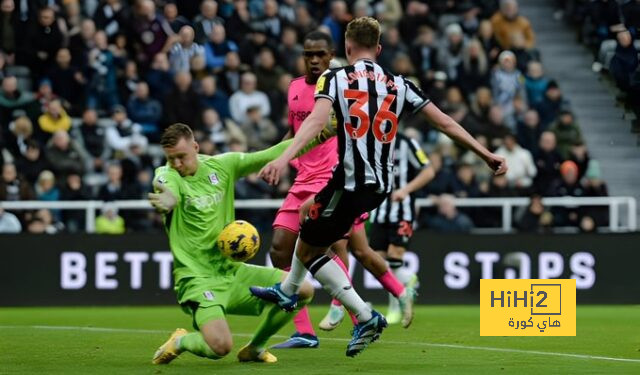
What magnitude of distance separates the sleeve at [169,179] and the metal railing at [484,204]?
839cm

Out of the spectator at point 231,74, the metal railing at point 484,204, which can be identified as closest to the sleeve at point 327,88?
the metal railing at point 484,204

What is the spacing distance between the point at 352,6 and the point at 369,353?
11.9 meters

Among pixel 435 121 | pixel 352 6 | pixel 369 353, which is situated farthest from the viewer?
pixel 352 6

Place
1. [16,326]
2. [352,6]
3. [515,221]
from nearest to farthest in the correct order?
[16,326], [515,221], [352,6]

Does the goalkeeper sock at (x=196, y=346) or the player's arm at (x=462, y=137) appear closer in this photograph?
the player's arm at (x=462, y=137)

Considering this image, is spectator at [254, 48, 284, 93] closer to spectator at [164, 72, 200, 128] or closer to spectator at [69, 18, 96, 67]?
spectator at [164, 72, 200, 128]

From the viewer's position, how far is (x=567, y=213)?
1936 centimetres

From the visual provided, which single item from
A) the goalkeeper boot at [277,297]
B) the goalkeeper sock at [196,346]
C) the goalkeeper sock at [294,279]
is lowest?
the goalkeeper sock at [196,346]

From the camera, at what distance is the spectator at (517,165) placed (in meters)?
19.9

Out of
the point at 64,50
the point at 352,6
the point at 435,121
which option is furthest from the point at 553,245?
the point at 435,121

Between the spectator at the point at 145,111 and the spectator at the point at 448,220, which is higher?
the spectator at the point at 145,111

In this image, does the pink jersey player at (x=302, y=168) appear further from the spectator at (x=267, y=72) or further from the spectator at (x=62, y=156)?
the spectator at (x=267, y=72)

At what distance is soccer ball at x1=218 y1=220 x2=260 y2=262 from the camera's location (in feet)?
31.3

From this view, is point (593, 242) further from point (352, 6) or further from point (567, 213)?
point (352, 6)
